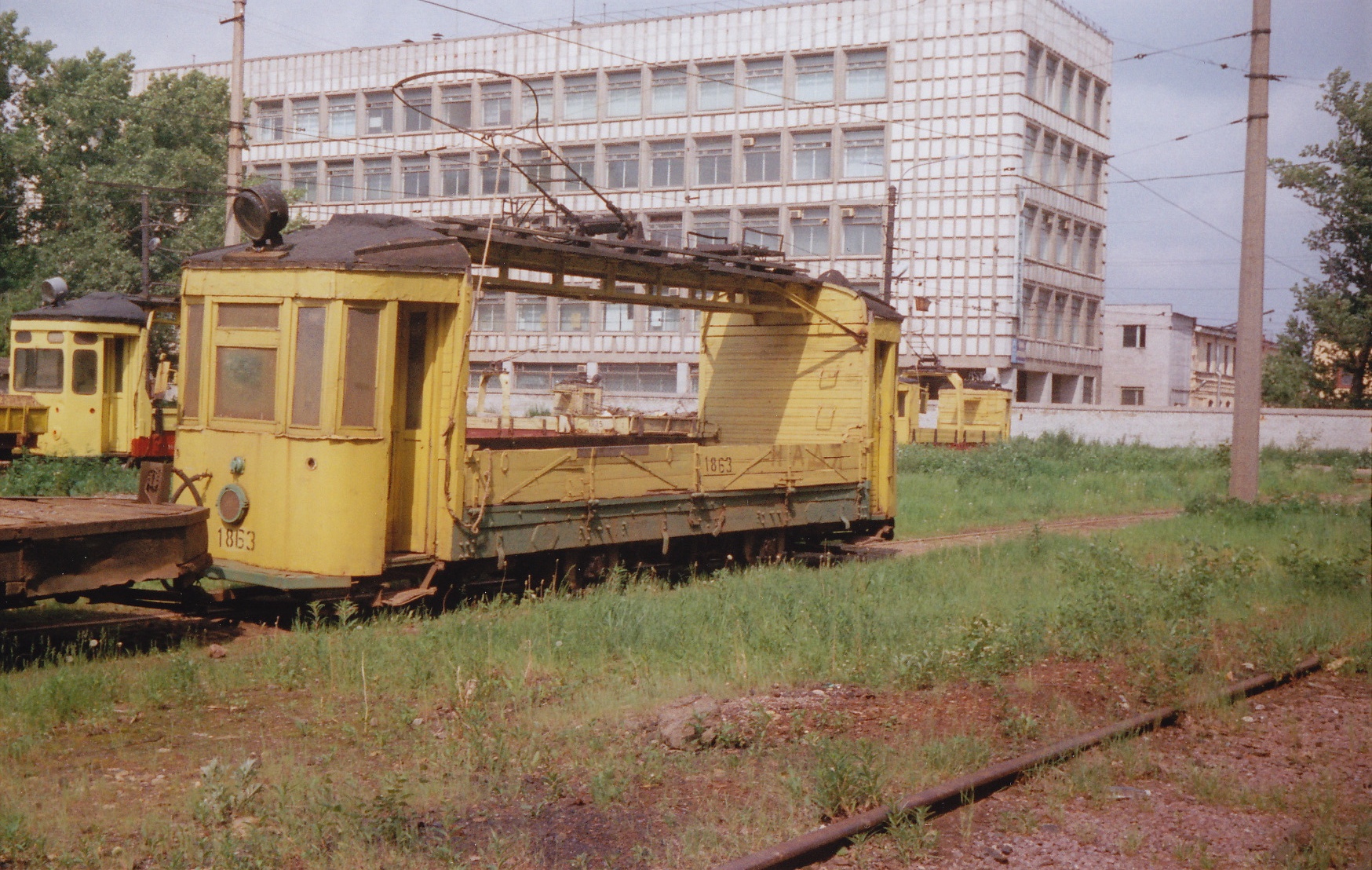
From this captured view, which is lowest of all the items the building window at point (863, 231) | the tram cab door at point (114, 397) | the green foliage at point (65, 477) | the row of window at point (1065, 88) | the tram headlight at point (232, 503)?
the green foliage at point (65, 477)

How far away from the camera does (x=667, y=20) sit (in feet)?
164

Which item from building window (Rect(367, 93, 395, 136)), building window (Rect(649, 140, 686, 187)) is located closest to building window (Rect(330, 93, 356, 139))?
building window (Rect(367, 93, 395, 136))

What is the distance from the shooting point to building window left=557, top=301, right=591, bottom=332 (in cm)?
5306

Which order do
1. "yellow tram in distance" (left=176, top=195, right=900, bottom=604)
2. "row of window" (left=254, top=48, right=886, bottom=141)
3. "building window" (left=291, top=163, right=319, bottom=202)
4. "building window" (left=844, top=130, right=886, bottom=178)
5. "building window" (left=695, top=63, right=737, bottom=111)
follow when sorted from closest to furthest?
1. "yellow tram in distance" (left=176, top=195, right=900, bottom=604)
2. "building window" (left=844, top=130, right=886, bottom=178)
3. "row of window" (left=254, top=48, right=886, bottom=141)
4. "building window" (left=695, top=63, right=737, bottom=111)
5. "building window" (left=291, top=163, right=319, bottom=202)

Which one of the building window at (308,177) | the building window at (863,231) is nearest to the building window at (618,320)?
the building window at (863,231)

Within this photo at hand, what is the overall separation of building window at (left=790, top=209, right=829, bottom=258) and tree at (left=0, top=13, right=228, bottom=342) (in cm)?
2293

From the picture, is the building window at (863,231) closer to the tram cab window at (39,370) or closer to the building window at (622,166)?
the building window at (622,166)

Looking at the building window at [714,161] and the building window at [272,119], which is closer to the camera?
the building window at [714,161]

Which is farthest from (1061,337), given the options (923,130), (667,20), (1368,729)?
(1368,729)

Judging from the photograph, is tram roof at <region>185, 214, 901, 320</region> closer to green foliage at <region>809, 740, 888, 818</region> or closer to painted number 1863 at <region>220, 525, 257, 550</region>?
painted number 1863 at <region>220, 525, 257, 550</region>

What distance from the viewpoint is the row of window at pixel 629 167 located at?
49469mm

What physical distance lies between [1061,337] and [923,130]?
38.0 ft

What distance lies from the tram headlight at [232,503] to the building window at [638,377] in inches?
1681

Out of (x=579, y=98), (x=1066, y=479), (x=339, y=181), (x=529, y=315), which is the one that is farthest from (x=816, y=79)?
(x=1066, y=479)
